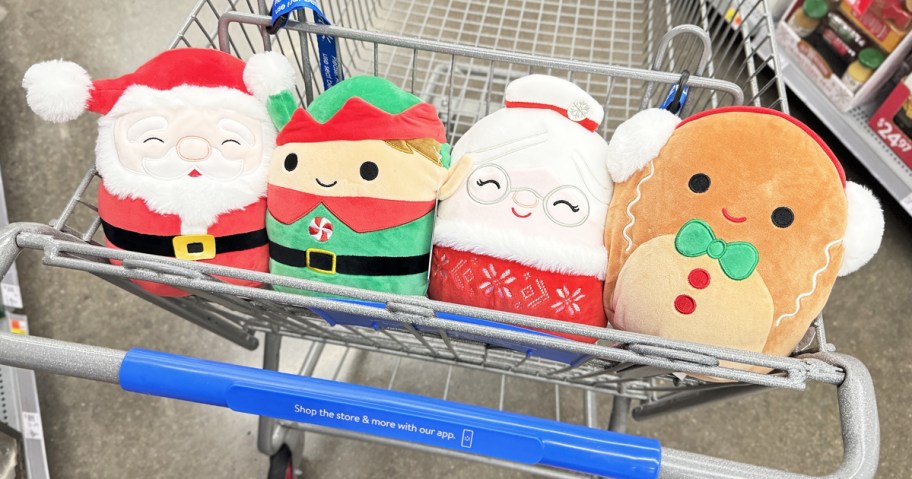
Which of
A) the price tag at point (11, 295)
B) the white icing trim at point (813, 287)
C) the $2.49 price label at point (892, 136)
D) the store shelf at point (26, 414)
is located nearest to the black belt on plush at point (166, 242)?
the white icing trim at point (813, 287)

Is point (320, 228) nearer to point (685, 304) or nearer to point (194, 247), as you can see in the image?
point (194, 247)

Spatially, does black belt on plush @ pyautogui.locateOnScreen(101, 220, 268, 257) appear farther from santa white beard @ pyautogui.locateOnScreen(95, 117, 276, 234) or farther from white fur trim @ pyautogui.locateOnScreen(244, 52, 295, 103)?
white fur trim @ pyautogui.locateOnScreen(244, 52, 295, 103)

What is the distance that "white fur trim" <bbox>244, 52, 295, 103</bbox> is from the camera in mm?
679

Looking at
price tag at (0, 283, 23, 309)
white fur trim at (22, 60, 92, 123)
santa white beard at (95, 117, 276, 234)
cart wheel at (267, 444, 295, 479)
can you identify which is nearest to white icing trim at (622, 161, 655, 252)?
santa white beard at (95, 117, 276, 234)

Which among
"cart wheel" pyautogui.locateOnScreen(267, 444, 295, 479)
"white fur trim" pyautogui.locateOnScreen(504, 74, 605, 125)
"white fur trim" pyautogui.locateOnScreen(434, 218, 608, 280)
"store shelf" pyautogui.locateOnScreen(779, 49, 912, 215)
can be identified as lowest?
"cart wheel" pyautogui.locateOnScreen(267, 444, 295, 479)

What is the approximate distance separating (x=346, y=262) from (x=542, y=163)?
0.26 metres

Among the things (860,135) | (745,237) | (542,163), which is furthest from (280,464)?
(860,135)

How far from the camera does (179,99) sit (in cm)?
65

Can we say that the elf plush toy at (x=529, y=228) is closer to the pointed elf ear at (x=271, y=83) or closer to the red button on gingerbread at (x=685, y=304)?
the red button on gingerbread at (x=685, y=304)

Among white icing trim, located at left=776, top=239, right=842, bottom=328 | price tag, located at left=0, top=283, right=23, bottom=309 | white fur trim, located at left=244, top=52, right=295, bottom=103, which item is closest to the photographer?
white icing trim, located at left=776, top=239, right=842, bottom=328

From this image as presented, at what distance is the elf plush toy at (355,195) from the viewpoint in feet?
2.08

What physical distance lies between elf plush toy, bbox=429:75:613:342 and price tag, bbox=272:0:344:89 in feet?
0.92

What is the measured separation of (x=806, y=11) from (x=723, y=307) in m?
1.48

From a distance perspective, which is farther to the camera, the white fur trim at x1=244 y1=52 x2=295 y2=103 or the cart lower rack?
the white fur trim at x1=244 y1=52 x2=295 y2=103
